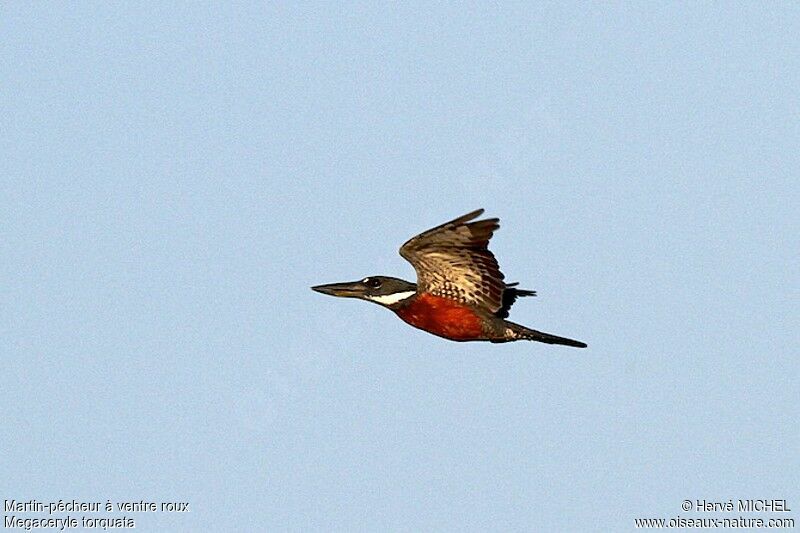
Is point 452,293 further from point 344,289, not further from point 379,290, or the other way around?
point 344,289

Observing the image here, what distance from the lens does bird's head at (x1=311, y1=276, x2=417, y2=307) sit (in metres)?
31.5

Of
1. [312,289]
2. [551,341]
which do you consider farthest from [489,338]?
[312,289]

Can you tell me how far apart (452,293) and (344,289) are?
2450 mm

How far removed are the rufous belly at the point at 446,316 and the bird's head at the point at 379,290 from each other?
33 centimetres

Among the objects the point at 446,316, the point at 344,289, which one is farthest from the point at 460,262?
the point at 344,289

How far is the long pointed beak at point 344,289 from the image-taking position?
3216 cm

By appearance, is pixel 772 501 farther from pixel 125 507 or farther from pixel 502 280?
pixel 125 507

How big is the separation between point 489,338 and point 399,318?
178 centimetres

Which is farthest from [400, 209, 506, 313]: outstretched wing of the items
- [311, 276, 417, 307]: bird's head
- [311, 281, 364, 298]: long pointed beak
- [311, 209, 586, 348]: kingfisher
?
[311, 281, 364, 298]: long pointed beak

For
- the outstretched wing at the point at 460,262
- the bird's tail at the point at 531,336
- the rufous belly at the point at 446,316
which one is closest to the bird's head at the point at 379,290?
the rufous belly at the point at 446,316

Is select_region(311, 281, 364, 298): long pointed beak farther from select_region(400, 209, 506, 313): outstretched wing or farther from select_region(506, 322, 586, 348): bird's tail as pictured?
select_region(506, 322, 586, 348): bird's tail

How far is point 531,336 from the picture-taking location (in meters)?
31.3

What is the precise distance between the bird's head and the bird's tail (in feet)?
6.44

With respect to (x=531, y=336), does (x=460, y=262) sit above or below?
above
